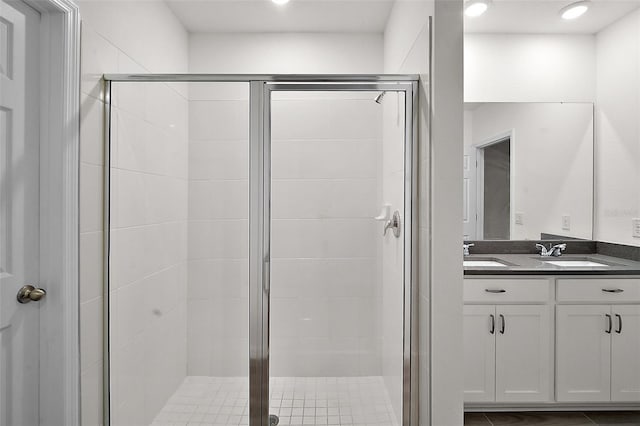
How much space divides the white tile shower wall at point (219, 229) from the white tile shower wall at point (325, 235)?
144 mm

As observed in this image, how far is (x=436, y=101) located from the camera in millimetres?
1720

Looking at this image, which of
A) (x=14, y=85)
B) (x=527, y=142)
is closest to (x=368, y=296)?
(x=14, y=85)

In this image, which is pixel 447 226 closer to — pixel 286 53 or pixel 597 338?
pixel 597 338

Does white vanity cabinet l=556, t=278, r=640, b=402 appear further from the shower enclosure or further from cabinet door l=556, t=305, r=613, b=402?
the shower enclosure

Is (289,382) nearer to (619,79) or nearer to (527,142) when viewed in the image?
(527,142)

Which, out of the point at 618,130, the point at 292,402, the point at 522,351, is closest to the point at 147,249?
the point at 292,402

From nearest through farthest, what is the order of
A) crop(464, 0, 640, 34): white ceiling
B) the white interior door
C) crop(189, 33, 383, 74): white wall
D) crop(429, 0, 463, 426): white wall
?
the white interior door
crop(429, 0, 463, 426): white wall
crop(464, 0, 640, 34): white ceiling
crop(189, 33, 383, 74): white wall

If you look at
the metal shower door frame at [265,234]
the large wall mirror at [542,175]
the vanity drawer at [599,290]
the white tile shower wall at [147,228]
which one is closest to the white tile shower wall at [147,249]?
the white tile shower wall at [147,228]

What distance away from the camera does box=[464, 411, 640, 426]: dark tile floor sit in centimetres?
256

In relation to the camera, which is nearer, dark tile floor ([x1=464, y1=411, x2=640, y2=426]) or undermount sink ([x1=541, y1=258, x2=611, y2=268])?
dark tile floor ([x1=464, y1=411, x2=640, y2=426])

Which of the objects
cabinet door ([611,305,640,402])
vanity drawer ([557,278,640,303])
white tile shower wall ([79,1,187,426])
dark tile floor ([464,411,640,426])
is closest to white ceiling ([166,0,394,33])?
white tile shower wall ([79,1,187,426])

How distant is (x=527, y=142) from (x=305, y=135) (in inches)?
76.3

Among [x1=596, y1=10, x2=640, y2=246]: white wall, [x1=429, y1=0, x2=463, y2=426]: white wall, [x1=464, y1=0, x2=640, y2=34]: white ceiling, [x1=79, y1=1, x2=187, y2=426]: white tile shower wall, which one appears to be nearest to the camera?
[x1=429, y1=0, x2=463, y2=426]: white wall

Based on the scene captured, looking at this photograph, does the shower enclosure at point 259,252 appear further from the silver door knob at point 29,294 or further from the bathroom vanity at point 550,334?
the bathroom vanity at point 550,334
